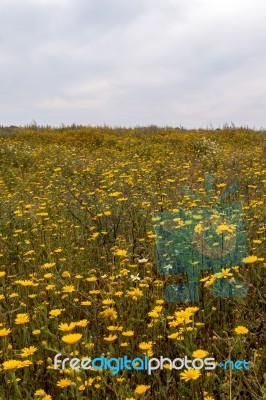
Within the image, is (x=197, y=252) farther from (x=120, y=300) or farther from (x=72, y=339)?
(x=72, y=339)

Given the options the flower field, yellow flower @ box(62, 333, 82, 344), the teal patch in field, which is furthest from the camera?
the teal patch in field

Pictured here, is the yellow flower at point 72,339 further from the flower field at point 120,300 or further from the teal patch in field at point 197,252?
the teal patch in field at point 197,252

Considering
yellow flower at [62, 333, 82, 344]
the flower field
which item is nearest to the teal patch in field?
the flower field

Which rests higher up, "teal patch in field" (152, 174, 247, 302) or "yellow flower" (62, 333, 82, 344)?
"teal patch in field" (152, 174, 247, 302)

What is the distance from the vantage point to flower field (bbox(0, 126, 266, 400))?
2.09m

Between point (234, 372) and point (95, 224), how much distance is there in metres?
2.84

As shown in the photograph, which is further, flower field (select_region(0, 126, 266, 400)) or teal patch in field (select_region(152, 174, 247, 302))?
teal patch in field (select_region(152, 174, 247, 302))

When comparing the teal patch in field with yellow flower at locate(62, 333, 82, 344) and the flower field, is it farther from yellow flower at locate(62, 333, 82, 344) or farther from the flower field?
yellow flower at locate(62, 333, 82, 344)

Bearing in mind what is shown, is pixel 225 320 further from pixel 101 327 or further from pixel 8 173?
pixel 8 173

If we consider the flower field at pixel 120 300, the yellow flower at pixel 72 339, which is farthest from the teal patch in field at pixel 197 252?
the yellow flower at pixel 72 339

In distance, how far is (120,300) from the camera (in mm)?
2779

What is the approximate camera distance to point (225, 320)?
2.74 meters

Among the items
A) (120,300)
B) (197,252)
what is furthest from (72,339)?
(197,252)

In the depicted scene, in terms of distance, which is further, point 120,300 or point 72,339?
point 120,300
